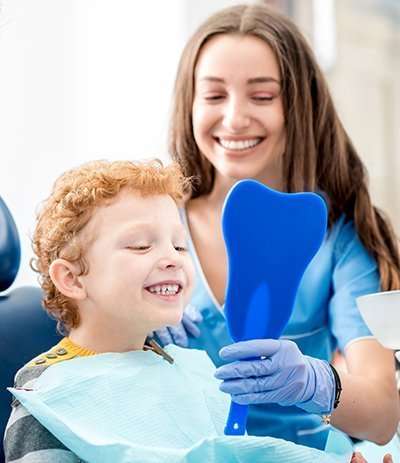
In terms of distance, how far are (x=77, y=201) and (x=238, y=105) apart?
61cm

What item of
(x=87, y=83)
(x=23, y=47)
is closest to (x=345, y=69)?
(x=87, y=83)

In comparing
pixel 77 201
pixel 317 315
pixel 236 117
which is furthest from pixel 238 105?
pixel 77 201

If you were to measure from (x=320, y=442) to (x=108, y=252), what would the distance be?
2.28ft

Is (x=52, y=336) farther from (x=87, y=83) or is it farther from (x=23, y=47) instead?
(x=87, y=83)

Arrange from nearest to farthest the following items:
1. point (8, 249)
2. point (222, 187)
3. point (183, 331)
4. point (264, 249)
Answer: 1. point (264, 249)
2. point (8, 249)
3. point (183, 331)
4. point (222, 187)

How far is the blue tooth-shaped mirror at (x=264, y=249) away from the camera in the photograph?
1183 millimetres

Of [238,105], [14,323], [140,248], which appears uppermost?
[238,105]

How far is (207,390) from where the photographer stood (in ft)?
4.54

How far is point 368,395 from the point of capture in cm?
158

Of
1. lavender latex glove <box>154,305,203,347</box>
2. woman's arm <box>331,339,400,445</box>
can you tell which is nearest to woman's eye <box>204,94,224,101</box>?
lavender latex glove <box>154,305,203,347</box>

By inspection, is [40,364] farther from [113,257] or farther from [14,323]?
[14,323]

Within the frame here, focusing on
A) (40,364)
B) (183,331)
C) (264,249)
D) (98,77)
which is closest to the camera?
(264,249)

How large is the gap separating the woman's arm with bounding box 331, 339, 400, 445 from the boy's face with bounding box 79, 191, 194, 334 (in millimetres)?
402

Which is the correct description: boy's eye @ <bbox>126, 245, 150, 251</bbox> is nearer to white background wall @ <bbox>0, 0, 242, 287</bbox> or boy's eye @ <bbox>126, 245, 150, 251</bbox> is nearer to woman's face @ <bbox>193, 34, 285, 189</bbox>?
woman's face @ <bbox>193, 34, 285, 189</bbox>
